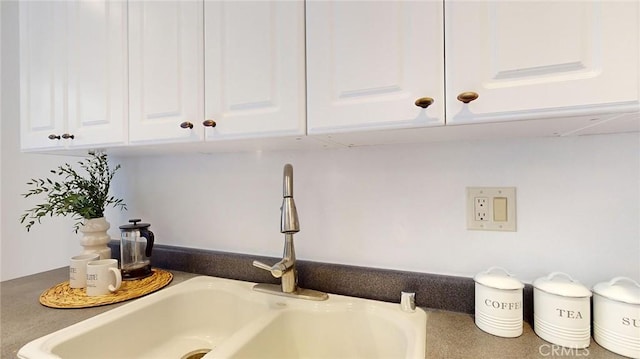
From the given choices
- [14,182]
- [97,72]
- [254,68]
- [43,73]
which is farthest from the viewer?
[14,182]

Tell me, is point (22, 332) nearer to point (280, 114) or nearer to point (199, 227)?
point (199, 227)

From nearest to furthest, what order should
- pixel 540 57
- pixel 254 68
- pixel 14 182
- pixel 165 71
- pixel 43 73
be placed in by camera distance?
1. pixel 540 57
2. pixel 254 68
3. pixel 165 71
4. pixel 43 73
5. pixel 14 182

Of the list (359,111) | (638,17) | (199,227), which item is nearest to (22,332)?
(199,227)

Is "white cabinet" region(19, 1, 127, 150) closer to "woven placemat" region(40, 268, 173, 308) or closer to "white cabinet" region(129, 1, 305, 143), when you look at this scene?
"white cabinet" region(129, 1, 305, 143)

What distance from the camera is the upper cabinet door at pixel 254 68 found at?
740mm

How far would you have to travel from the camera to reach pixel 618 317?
25.0 inches

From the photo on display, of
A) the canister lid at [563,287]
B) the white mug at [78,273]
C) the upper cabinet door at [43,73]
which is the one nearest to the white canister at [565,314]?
the canister lid at [563,287]

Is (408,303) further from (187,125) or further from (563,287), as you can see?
(187,125)

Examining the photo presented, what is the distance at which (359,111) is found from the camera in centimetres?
68

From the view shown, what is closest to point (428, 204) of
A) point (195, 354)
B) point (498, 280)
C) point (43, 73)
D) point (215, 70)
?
point (498, 280)

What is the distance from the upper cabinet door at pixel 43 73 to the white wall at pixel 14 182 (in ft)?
2.10

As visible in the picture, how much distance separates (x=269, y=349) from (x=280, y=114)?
644 millimetres

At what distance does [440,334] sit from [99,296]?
1.06 m

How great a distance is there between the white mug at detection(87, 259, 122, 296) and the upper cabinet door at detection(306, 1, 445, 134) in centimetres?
86
